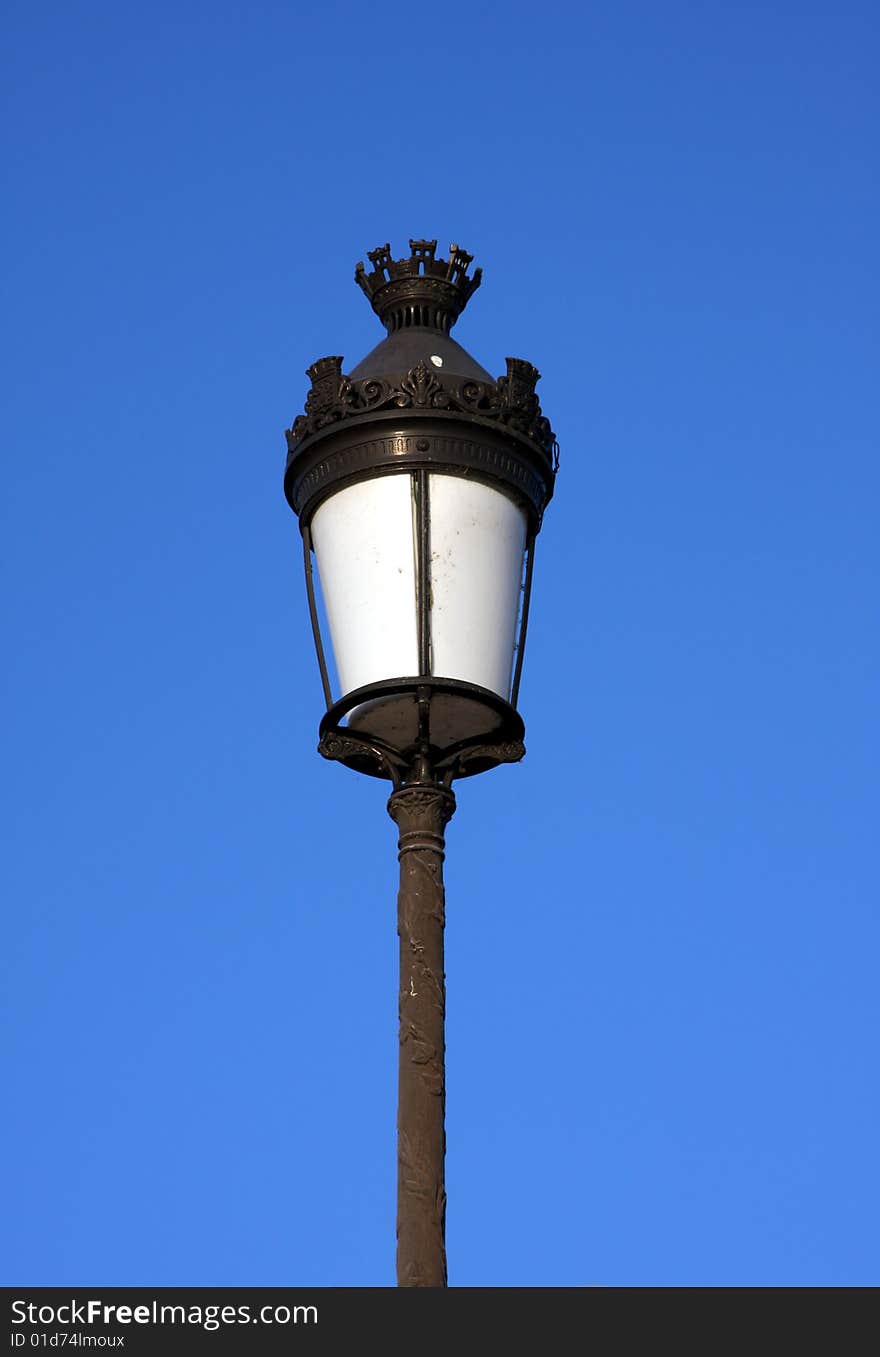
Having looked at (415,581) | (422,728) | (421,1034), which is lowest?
(421,1034)

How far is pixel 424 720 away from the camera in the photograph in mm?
10148

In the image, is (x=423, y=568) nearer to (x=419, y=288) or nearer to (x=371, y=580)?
(x=371, y=580)

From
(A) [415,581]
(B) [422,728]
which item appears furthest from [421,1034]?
(A) [415,581]

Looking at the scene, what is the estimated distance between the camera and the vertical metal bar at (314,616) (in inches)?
416

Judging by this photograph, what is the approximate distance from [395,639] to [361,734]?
0.39 metres

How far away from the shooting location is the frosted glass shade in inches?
402

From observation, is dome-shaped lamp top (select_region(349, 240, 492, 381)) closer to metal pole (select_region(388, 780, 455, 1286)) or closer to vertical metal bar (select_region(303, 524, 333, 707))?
vertical metal bar (select_region(303, 524, 333, 707))

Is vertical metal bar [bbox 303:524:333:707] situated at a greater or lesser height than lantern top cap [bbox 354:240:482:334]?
lesser

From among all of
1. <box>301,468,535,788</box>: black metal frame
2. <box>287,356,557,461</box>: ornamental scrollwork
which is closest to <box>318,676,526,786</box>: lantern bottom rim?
<box>301,468,535,788</box>: black metal frame

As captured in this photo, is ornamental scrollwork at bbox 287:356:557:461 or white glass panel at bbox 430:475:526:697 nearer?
white glass panel at bbox 430:475:526:697

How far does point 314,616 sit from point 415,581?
0.63 m
